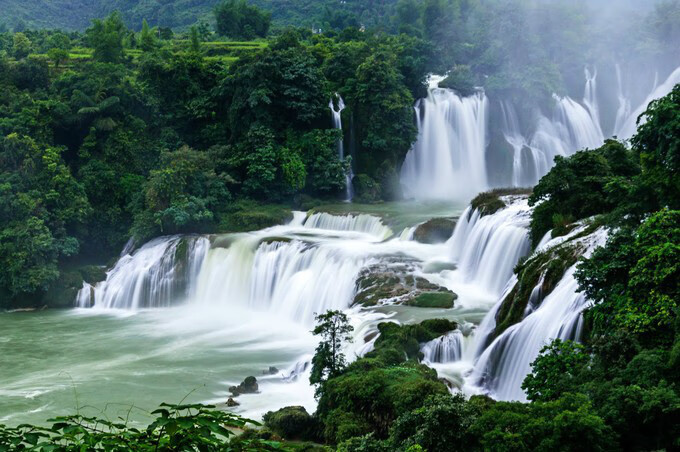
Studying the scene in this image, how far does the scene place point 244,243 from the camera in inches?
1020

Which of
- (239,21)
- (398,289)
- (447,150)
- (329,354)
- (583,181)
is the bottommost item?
(329,354)

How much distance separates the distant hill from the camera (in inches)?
2516

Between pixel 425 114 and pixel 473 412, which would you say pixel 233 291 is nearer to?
pixel 425 114

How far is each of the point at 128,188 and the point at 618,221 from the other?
20773 mm

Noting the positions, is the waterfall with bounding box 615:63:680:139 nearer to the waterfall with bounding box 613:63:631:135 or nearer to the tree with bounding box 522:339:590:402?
the waterfall with bounding box 613:63:631:135

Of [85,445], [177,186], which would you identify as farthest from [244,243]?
[85,445]

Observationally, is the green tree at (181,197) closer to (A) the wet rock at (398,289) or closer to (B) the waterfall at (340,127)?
(B) the waterfall at (340,127)

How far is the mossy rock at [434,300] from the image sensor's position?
19656 mm

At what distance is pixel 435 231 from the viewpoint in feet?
80.5

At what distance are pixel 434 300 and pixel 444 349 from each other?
3.90m

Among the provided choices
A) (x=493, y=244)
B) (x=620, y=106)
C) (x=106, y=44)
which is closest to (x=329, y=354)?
(x=493, y=244)

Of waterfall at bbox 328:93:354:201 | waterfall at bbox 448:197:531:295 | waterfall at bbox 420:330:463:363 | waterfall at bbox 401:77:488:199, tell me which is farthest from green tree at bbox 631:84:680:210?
waterfall at bbox 401:77:488:199

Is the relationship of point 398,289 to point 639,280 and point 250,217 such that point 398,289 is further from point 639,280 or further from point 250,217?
point 639,280

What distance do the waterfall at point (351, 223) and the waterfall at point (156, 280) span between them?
4.12m
